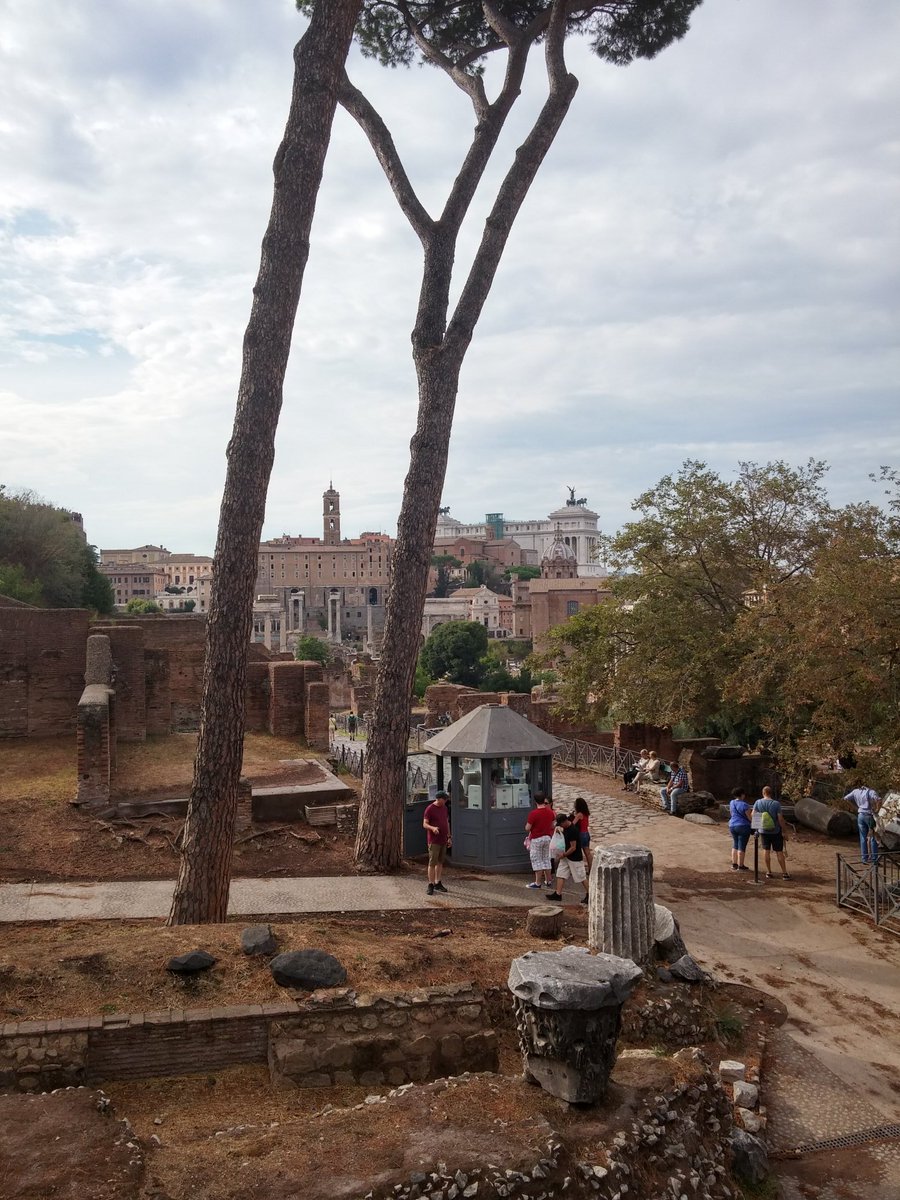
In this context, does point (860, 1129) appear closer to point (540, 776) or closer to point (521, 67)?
point (540, 776)

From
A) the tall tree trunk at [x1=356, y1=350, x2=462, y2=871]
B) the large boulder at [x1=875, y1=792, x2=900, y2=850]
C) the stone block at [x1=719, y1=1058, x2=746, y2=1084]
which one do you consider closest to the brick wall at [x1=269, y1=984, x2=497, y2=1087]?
the stone block at [x1=719, y1=1058, x2=746, y2=1084]

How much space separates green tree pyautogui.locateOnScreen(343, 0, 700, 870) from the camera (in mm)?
10078

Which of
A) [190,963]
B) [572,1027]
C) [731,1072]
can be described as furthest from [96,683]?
[572,1027]

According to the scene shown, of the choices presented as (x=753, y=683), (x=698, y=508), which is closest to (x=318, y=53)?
(x=753, y=683)

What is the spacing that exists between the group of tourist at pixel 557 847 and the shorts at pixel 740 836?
2279 mm

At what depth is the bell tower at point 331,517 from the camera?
5330 inches

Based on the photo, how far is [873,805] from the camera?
1106 centimetres

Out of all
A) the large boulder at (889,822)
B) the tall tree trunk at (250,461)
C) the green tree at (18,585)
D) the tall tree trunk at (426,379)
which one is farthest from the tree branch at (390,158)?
the green tree at (18,585)

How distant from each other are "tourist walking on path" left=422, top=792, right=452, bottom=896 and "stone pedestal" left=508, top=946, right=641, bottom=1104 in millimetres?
4782

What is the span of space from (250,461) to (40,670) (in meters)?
8.03

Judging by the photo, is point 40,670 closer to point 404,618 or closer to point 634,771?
point 404,618

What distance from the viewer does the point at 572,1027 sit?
417 centimetres

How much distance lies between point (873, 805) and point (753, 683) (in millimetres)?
1945

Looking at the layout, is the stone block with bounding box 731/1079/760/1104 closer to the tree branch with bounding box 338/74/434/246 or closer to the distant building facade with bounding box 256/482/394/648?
the tree branch with bounding box 338/74/434/246
